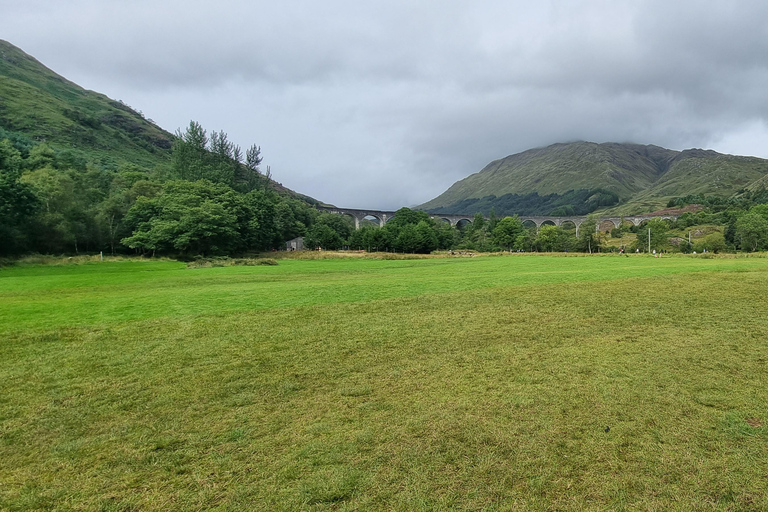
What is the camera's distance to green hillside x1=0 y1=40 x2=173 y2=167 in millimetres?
128125

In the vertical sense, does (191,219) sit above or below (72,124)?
below

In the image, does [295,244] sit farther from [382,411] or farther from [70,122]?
[70,122]

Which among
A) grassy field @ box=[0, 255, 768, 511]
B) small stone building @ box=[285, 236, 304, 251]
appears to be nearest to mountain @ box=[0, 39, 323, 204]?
small stone building @ box=[285, 236, 304, 251]

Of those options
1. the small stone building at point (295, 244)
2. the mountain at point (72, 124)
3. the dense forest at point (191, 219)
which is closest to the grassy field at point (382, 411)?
the dense forest at point (191, 219)

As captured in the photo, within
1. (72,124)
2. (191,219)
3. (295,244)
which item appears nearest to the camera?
(191,219)

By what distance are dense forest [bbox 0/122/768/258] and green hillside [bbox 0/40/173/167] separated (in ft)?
96.1

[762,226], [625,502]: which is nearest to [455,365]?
[625,502]

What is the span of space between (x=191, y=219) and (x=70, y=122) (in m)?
130

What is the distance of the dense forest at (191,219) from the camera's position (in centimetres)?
4856

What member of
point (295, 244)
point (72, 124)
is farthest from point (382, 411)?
point (72, 124)

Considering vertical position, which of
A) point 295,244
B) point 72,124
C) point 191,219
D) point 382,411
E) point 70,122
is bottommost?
point 382,411

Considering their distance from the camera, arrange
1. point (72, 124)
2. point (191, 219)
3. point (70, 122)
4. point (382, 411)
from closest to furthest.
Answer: point (382, 411) < point (191, 219) < point (72, 124) < point (70, 122)

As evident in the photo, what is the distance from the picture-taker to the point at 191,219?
57.6 metres

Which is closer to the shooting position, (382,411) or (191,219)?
(382,411)
